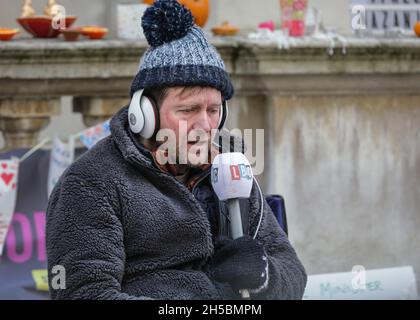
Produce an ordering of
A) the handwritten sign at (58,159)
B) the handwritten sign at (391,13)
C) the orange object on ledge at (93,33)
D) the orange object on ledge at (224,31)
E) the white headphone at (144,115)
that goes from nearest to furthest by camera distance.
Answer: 1. the white headphone at (144,115)
2. the handwritten sign at (58,159)
3. the orange object on ledge at (93,33)
4. the orange object on ledge at (224,31)
5. the handwritten sign at (391,13)

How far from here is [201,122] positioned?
343cm

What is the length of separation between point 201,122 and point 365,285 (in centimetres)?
294

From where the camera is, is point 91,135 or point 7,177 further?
point 91,135

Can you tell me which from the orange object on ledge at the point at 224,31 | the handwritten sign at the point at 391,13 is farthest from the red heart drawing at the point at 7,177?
the handwritten sign at the point at 391,13

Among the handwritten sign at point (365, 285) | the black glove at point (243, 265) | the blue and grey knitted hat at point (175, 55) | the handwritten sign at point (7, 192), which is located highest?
the blue and grey knitted hat at point (175, 55)

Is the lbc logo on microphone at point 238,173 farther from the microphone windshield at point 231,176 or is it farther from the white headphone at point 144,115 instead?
the white headphone at point 144,115

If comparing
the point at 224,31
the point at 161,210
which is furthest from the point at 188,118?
the point at 224,31

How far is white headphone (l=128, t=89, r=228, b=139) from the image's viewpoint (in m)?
3.42

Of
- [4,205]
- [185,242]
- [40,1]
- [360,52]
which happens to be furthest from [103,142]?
[40,1]

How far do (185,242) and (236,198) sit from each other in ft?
0.62

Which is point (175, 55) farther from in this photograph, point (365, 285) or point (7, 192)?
point (365, 285)

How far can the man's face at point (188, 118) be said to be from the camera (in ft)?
11.3

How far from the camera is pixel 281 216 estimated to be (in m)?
4.03

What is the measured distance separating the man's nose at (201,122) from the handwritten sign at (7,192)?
2.64m
